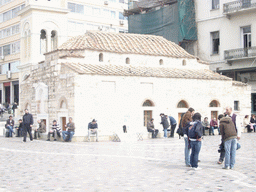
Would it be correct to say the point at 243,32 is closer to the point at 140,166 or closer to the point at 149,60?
the point at 149,60

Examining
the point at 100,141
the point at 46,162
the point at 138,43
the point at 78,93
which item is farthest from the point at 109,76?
the point at 46,162

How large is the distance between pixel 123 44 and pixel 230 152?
15646 millimetres

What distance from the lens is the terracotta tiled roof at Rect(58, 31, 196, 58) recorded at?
2308 centimetres

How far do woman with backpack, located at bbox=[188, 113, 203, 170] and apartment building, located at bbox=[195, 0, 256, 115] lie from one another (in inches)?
750

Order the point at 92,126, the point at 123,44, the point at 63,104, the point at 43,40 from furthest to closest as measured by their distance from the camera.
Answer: the point at 43,40
the point at 123,44
the point at 63,104
the point at 92,126

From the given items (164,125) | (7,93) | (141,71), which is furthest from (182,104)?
(7,93)

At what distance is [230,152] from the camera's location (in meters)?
9.91

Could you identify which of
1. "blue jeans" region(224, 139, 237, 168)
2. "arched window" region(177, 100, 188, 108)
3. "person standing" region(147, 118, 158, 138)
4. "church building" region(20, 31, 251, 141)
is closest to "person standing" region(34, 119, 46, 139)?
"church building" region(20, 31, 251, 141)

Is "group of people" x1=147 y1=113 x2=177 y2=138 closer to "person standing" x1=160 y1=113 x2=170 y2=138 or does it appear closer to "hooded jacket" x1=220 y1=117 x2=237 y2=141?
"person standing" x1=160 y1=113 x2=170 y2=138

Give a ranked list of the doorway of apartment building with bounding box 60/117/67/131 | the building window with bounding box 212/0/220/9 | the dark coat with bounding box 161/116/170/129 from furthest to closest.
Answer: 1. the building window with bounding box 212/0/220/9
2. the dark coat with bounding box 161/116/170/129
3. the doorway of apartment building with bounding box 60/117/67/131

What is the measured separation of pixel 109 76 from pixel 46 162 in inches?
400

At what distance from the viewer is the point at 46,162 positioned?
11219 mm

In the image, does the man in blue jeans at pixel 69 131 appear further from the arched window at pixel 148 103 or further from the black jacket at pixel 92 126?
the arched window at pixel 148 103

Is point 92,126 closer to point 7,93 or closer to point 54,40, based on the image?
point 54,40
